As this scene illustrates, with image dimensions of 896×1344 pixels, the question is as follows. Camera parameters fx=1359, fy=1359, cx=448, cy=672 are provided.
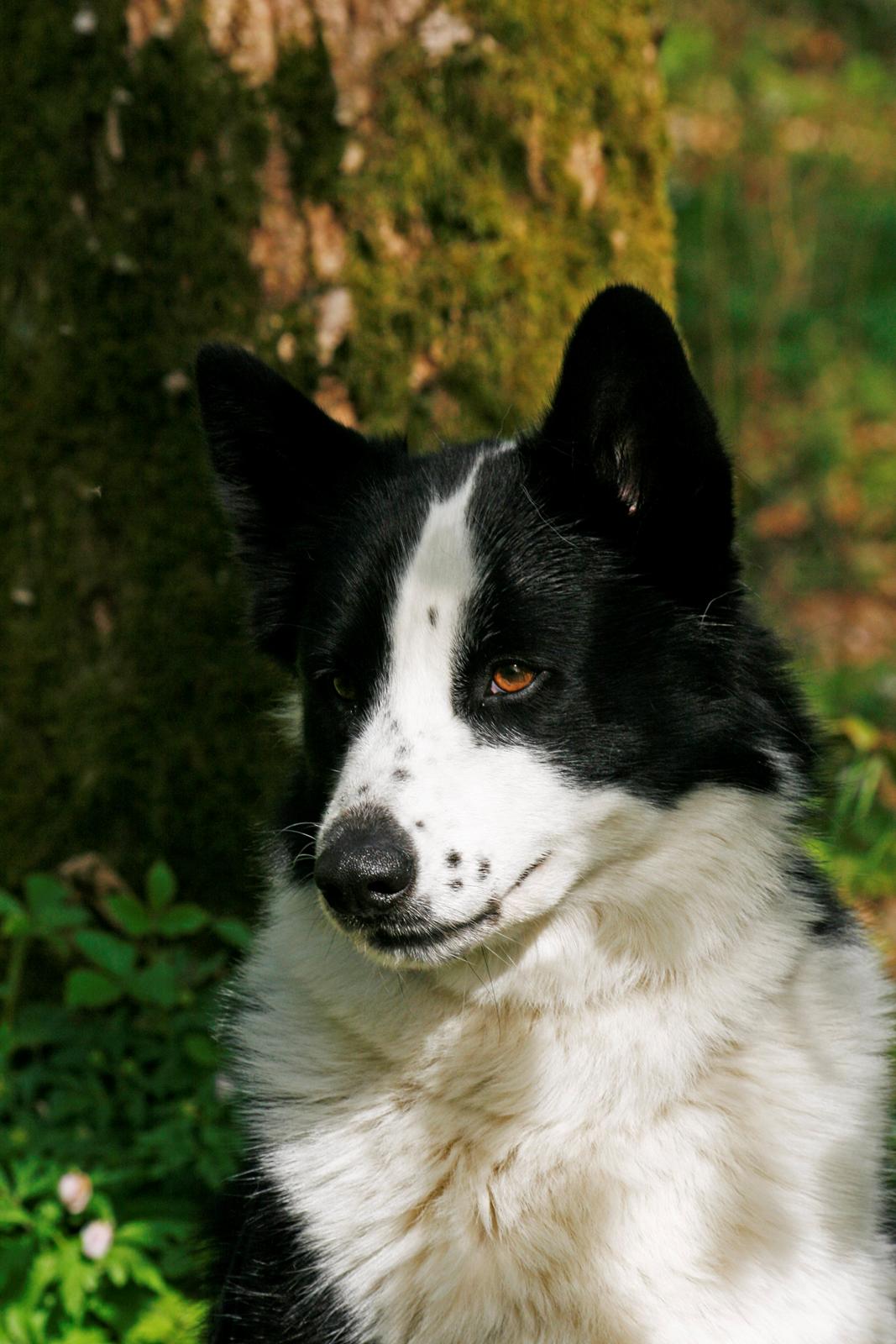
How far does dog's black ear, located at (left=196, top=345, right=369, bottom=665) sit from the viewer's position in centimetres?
275

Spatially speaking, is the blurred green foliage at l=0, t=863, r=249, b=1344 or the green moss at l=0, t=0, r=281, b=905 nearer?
the blurred green foliage at l=0, t=863, r=249, b=1344

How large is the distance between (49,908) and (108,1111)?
55cm

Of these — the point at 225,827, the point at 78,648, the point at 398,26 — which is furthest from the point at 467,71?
the point at 225,827

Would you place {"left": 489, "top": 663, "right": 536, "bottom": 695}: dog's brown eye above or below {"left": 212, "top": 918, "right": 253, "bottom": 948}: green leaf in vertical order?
above

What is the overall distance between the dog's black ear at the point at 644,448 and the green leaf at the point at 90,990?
1.79m

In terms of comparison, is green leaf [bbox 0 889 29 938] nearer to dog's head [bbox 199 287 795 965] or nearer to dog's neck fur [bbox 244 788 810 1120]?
dog's head [bbox 199 287 795 965]

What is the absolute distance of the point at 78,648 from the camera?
12.9 feet

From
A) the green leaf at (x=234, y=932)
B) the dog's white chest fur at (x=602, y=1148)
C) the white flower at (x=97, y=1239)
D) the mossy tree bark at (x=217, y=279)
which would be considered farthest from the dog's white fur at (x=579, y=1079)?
the mossy tree bark at (x=217, y=279)

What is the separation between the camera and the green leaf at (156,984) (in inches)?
139

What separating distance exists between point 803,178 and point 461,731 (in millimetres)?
7630

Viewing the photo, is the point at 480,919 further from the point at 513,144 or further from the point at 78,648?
the point at 513,144

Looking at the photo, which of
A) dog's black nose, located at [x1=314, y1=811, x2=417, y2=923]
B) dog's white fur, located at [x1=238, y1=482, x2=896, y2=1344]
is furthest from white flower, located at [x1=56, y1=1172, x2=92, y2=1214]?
dog's black nose, located at [x1=314, y1=811, x2=417, y2=923]

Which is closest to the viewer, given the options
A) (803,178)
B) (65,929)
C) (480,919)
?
(480,919)

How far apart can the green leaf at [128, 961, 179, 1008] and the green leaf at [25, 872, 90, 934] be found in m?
0.21
